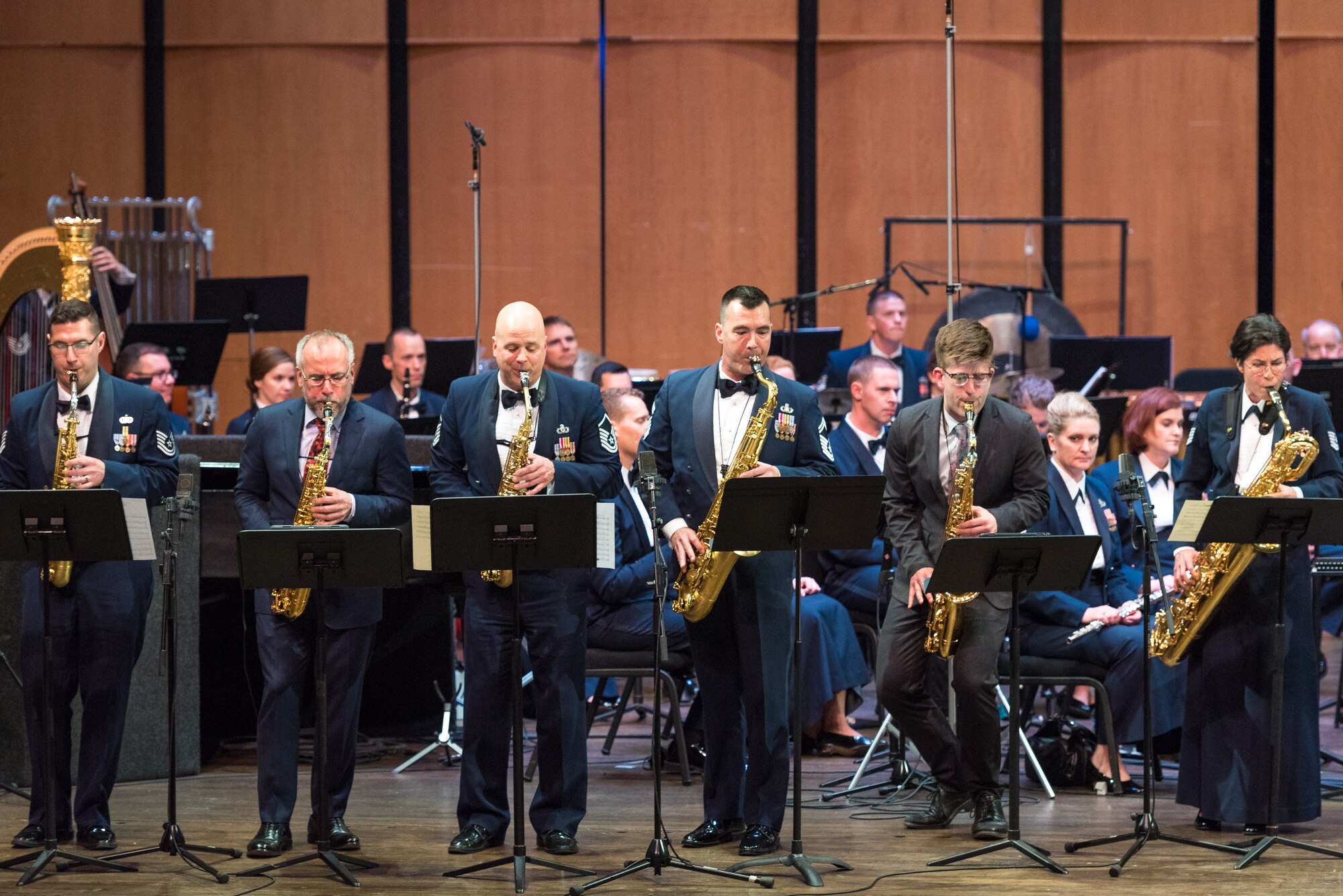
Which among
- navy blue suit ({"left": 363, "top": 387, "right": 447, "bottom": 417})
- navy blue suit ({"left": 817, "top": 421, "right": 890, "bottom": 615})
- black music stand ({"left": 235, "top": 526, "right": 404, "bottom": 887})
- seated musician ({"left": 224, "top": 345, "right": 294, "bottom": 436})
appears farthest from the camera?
navy blue suit ({"left": 363, "top": 387, "right": 447, "bottom": 417})

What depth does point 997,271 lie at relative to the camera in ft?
37.7

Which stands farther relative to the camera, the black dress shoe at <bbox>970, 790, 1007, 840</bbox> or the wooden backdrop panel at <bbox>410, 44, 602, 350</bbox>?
the wooden backdrop panel at <bbox>410, 44, 602, 350</bbox>

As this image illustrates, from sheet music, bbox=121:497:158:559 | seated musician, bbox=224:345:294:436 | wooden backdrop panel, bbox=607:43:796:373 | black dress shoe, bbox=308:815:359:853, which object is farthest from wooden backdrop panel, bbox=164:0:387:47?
black dress shoe, bbox=308:815:359:853

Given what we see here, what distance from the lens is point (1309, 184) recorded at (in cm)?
1148

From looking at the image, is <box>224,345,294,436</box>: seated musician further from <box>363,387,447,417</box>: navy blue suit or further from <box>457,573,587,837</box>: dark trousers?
<box>457,573,587,837</box>: dark trousers

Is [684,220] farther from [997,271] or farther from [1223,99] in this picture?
[1223,99]

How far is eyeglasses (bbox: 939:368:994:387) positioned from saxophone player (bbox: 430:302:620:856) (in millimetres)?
1186

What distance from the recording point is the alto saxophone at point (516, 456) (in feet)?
16.4

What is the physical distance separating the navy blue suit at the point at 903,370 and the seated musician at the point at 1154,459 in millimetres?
2459

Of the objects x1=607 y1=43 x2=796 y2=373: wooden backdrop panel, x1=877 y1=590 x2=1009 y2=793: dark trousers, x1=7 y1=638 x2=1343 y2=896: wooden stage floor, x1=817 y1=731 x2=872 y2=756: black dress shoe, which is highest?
x1=607 y1=43 x2=796 y2=373: wooden backdrop panel

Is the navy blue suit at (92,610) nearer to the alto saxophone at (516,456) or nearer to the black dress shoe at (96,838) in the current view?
the black dress shoe at (96,838)

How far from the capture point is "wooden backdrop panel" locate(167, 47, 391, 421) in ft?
37.7

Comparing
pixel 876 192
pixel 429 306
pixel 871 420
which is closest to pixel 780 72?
pixel 876 192

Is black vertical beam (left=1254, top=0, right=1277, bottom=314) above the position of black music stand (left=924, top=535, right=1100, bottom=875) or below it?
above
